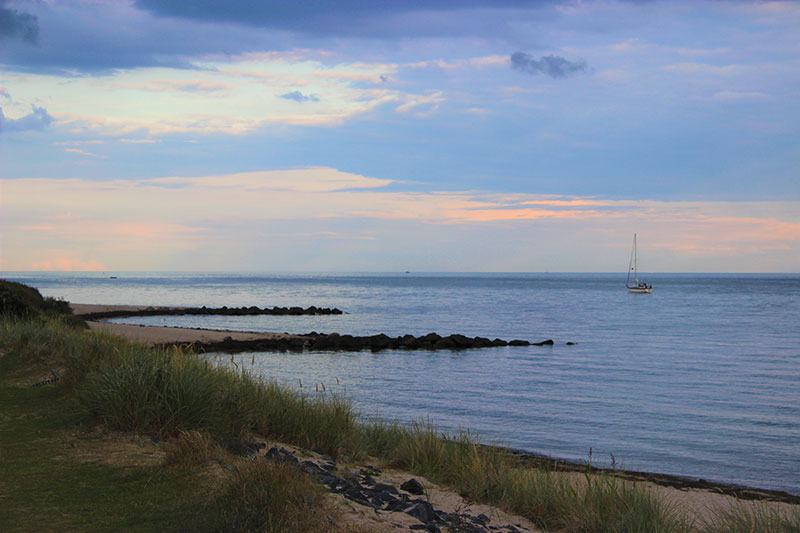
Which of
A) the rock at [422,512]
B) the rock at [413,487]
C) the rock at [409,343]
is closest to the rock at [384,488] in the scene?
the rock at [413,487]

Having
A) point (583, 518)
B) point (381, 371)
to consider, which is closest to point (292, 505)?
point (583, 518)

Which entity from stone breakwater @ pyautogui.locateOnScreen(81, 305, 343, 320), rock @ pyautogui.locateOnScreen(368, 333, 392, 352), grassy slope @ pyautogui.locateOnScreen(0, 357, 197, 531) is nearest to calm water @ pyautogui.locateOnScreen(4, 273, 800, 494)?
rock @ pyautogui.locateOnScreen(368, 333, 392, 352)

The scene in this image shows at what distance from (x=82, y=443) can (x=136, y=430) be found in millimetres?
679

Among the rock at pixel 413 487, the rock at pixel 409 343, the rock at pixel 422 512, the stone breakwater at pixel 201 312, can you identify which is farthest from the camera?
the stone breakwater at pixel 201 312

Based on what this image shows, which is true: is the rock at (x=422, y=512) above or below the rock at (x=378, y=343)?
above

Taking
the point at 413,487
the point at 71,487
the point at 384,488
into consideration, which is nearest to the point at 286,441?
the point at 384,488

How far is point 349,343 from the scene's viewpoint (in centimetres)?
3806

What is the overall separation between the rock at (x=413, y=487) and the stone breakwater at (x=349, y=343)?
27.1 metres

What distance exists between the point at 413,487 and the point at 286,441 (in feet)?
7.97

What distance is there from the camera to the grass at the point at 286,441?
6199 millimetres

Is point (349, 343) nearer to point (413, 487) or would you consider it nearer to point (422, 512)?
point (413, 487)

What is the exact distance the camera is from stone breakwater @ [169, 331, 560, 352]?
35.8m

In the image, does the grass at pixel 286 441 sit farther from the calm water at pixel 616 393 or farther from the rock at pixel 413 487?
the calm water at pixel 616 393

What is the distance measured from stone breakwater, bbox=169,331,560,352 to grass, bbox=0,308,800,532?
75.6 feet
